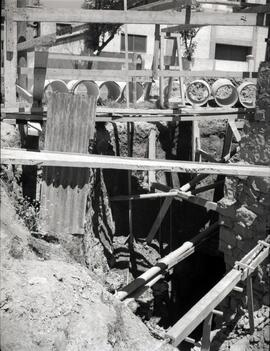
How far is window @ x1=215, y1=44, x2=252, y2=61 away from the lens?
75.0 feet

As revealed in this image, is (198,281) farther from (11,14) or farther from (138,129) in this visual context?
(11,14)

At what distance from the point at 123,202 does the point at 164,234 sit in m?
1.18

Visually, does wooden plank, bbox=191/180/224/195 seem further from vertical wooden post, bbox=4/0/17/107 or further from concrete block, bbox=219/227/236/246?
vertical wooden post, bbox=4/0/17/107

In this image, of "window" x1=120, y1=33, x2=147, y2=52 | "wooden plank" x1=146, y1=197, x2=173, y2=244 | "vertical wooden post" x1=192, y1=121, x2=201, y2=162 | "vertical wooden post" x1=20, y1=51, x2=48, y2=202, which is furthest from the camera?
"window" x1=120, y1=33, x2=147, y2=52

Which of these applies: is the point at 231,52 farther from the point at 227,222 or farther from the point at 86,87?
the point at 227,222

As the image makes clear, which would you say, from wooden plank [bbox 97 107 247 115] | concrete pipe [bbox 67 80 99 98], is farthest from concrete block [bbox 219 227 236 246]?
concrete pipe [bbox 67 80 99 98]

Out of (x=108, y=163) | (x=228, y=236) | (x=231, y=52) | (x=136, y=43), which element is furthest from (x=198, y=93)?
(x=231, y=52)

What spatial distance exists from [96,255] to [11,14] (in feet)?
11.9

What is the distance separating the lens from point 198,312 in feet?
13.4

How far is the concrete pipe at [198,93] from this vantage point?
9.52 m

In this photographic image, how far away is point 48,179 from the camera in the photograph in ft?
18.6

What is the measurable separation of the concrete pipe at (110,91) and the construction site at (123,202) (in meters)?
0.04

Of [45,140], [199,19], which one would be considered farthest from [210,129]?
[45,140]

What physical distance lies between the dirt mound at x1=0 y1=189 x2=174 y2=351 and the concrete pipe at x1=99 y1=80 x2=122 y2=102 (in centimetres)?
617
